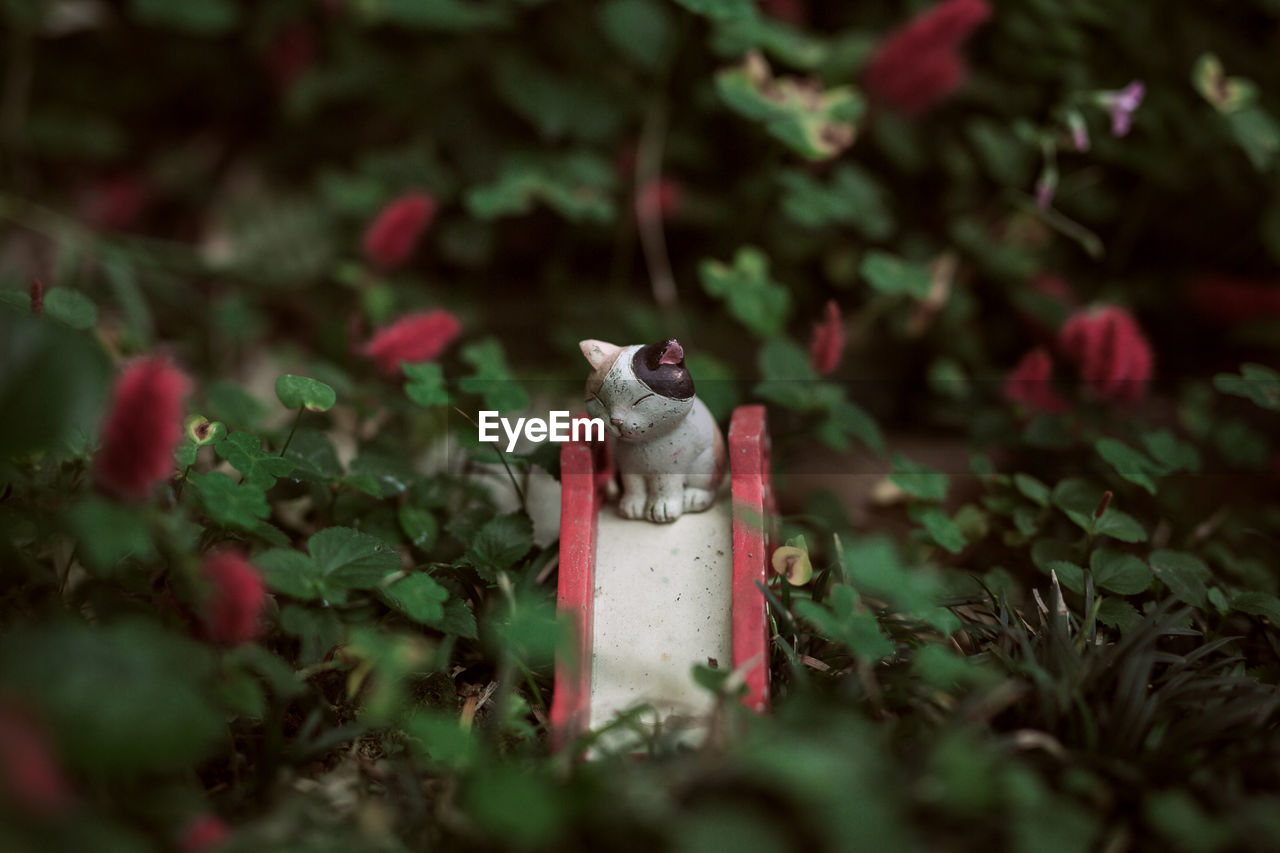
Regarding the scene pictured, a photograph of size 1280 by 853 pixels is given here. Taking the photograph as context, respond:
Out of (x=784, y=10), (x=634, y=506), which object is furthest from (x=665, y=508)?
(x=784, y=10)

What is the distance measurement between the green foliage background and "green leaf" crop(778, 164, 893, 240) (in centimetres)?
1

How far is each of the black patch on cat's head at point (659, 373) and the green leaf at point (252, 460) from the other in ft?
1.68

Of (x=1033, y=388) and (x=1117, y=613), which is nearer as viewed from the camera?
(x=1117, y=613)

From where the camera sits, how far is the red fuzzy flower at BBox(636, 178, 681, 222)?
6.76 feet

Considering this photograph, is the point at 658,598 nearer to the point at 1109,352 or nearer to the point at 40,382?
the point at 40,382

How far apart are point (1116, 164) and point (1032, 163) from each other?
25 cm

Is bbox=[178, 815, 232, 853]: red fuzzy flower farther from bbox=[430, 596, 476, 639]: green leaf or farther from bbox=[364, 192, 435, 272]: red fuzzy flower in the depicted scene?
bbox=[364, 192, 435, 272]: red fuzzy flower

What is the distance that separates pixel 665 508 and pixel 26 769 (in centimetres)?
82

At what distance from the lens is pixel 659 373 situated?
1211 mm

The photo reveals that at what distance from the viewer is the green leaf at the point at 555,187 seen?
1.89 m

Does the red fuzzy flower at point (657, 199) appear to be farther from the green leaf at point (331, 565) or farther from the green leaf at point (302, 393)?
the green leaf at point (331, 565)

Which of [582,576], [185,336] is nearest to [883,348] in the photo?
[582,576]

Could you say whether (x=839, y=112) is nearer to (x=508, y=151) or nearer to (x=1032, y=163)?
(x=1032, y=163)

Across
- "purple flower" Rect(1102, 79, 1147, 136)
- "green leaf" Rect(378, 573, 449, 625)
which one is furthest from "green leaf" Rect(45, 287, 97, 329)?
"purple flower" Rect(1102, 79, 1147, 136)
